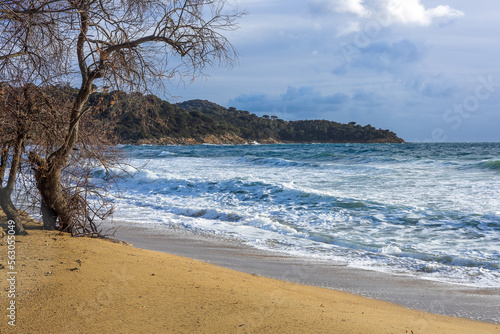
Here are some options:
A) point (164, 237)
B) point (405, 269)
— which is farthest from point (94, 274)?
point (405, 269)

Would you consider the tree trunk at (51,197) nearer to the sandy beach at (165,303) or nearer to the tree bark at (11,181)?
the tree bark at (11,181)

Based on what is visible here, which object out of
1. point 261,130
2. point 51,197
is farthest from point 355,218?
point 261,130

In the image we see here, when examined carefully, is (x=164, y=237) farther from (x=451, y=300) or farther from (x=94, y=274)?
(x=451, y=300)

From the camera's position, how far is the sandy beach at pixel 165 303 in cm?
308

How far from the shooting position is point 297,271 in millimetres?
5789

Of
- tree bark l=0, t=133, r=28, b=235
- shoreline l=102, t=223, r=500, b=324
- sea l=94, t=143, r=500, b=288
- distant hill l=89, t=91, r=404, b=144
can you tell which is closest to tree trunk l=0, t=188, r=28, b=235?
tree bark l=0, t=133, r=28, b=235

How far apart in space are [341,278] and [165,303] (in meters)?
2.96

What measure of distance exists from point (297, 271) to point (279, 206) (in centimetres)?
568

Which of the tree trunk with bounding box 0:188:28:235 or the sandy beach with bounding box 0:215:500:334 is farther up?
the tree trunk with bounding box 0:188:28:235

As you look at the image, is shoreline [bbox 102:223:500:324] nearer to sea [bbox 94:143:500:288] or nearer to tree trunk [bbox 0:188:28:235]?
sea [bbox 94:143:500:288]

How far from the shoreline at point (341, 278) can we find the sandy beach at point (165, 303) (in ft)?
1.01

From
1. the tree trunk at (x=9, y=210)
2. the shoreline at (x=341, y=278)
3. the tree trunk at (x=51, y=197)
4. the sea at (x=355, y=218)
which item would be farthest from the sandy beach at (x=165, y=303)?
the sea at (x=355, y=218)

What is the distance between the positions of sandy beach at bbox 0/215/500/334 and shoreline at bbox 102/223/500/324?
306 mm

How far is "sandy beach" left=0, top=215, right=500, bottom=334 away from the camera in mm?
3078
